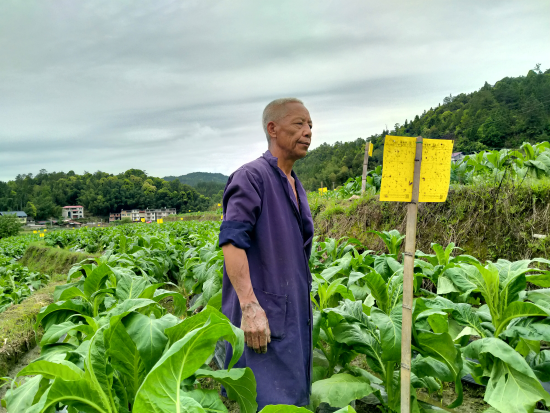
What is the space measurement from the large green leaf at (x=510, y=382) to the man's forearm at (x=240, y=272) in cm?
121

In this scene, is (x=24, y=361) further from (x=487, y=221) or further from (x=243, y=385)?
(x=487, y=221)

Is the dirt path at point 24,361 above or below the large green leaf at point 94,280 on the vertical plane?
below

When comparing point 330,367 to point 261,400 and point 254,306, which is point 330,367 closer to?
point 261,400

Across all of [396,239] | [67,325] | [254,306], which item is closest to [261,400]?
[254,306]

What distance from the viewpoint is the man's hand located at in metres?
1.77

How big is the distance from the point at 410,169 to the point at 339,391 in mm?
1261

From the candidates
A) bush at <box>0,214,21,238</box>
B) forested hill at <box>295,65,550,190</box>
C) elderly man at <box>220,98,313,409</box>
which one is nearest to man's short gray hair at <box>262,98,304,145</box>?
elderly man at <box>220,98,313,409</box>

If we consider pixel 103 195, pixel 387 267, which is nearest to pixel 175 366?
pixel 387 267

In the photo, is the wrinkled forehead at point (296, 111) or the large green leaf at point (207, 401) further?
the wrinkled forehead at point (296, 111)

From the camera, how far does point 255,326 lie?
177cm

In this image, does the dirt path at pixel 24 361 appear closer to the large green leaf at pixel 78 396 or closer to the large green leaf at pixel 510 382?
the large green leaf at pixel 78 396

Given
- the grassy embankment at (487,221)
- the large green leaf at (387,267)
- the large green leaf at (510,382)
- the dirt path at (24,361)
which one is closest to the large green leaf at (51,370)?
the large green leaf at (510,382)

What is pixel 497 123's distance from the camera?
86.2ft

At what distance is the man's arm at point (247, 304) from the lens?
1772 mm
